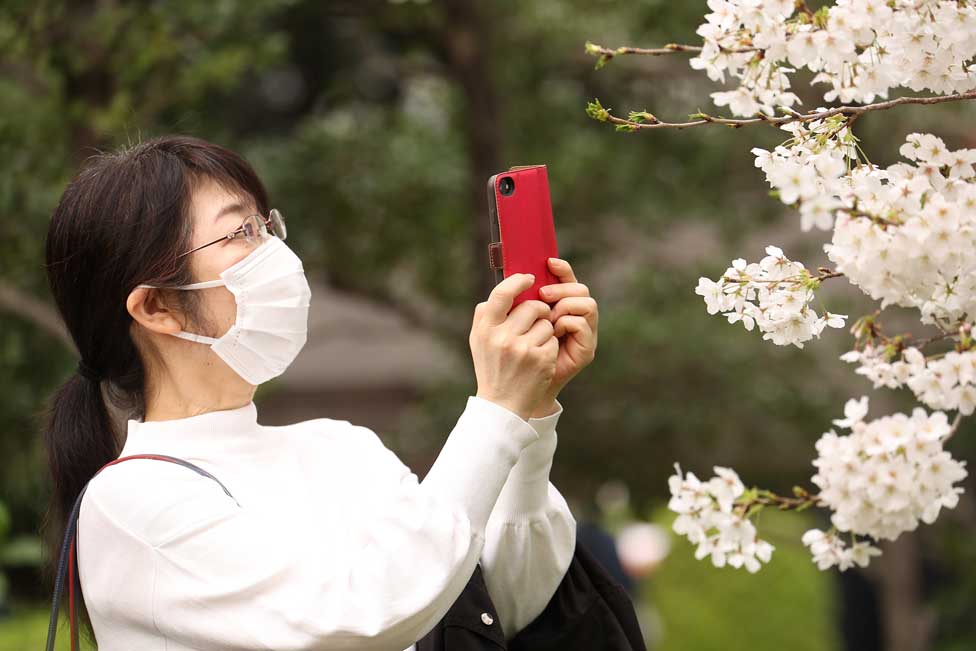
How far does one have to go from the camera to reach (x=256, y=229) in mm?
1879

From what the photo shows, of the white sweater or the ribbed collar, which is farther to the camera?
the ribbed collar

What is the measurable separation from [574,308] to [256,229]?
511 mm

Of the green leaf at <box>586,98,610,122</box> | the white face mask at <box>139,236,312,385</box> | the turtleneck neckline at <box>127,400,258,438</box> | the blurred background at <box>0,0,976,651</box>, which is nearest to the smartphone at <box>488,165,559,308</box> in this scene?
the green leaf at <box>586,98,610,122</box>

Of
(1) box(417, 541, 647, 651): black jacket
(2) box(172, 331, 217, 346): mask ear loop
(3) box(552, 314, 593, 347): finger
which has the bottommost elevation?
(1) box(417, 541, 647, 651): black jacket

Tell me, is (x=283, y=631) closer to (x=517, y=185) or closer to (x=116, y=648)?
(x=116, y=648)

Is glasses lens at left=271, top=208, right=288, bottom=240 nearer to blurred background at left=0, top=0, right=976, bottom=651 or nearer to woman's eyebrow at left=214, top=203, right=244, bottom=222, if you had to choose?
woman's eyebrow at left=214, top=203, right=244, bottom=222

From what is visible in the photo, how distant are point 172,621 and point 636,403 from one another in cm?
472

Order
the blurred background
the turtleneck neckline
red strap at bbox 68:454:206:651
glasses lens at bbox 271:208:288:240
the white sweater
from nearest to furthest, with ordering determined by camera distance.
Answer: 1. the white sweater
2. red strap at bbox 68:454:206:651
3. the turtleneck neckline
4. glasses lens at bbox 271:208:288:240
5. the blurred background

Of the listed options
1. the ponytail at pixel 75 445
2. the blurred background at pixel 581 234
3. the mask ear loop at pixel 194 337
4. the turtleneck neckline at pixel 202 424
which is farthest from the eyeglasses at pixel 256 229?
the blurred background at pixel 581 234

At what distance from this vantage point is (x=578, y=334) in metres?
1.73

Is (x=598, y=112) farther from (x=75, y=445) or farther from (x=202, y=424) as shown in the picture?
(x=75, y=445)

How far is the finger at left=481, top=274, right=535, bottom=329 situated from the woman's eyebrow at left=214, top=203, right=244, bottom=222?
459 millimetres

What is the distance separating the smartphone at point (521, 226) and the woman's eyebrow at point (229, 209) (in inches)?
15.4

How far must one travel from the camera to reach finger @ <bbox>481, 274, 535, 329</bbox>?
1636mm
